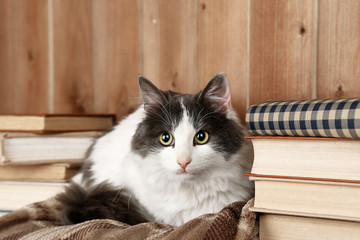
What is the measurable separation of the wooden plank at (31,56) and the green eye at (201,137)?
0.96 m

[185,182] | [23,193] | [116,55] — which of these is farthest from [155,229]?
[116,55]

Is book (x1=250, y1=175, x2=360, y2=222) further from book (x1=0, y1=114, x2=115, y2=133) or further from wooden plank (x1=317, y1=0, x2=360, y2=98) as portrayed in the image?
book (x1=0, y1=114, x2=115, y2=133)

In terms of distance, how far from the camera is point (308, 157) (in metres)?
0.85

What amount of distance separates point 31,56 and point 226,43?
93 centimetres

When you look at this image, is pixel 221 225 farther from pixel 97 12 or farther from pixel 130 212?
pixel 97 12

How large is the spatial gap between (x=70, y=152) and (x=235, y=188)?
0.65 m

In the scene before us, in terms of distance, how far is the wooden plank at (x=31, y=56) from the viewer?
172cm

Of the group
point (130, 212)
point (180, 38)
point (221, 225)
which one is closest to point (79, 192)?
point (130, 212)

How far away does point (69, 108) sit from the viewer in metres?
1.69

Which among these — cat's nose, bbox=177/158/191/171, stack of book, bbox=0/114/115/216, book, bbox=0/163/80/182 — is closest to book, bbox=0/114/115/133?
stack of book, bbox=0/114/115/216

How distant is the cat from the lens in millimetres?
1028

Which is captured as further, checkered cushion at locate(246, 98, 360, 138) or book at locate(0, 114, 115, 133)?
book at locate(0, 114, 115, 133)

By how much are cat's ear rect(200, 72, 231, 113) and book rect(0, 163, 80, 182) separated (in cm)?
58

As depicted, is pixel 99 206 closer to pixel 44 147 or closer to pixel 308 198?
pixel 44 147
